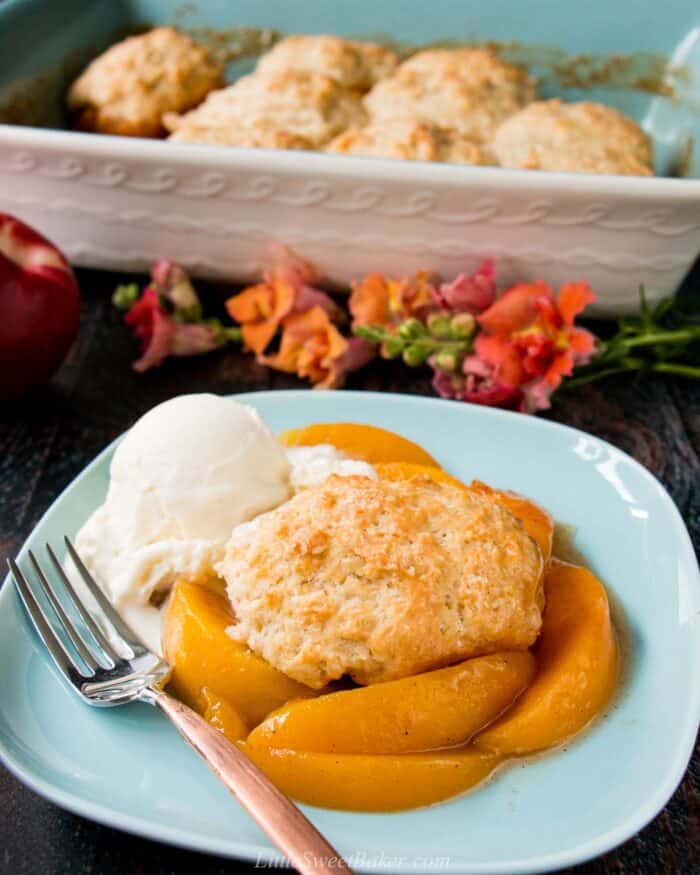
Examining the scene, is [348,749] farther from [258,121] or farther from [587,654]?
[258,121]

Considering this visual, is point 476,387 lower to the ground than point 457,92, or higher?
lower

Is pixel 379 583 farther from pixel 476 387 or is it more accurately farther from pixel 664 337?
pixel 664 337

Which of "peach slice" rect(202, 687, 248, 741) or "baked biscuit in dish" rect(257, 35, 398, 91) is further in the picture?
"baked biscuit in dish" rect(257, 35, 398, 91)

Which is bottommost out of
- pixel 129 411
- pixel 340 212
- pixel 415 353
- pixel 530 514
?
pixel 129 411

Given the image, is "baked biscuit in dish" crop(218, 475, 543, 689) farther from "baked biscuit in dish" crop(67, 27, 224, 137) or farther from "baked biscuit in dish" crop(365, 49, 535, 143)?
"baked biscuit in dish" crop(67, 27, 224, 137)

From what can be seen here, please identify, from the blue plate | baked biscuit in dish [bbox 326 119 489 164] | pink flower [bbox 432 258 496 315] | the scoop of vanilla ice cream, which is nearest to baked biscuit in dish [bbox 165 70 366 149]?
baked biscuit in dish [bbox 326 119 489 164]

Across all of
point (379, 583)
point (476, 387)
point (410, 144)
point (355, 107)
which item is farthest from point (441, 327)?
point (379, 583)

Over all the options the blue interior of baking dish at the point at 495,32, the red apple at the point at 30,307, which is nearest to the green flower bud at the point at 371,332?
the red apple at the point at 30,307
